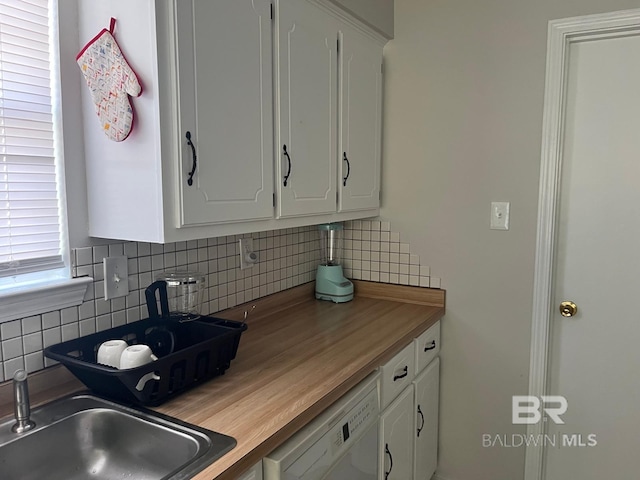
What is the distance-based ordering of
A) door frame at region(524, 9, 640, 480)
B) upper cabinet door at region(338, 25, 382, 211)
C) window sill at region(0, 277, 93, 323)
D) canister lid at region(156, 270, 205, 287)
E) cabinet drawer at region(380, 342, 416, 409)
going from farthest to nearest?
upper cabinet door at region(338, 25, 382, 211) < door frame at region(524, 9, 640, 480) < cabinet drawer at region(380, 342, 416, 409) < canister lid at region(156, 270, 205, 287) < window sill at region(0, 277, 93, 323)

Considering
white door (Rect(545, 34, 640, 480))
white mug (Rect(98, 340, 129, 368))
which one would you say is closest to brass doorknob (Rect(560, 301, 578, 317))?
white door (Rect(545, 34, 640, 480))

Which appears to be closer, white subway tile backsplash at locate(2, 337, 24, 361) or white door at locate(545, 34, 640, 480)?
white subway tile backsplash at locate(2, 337, 24, 361)

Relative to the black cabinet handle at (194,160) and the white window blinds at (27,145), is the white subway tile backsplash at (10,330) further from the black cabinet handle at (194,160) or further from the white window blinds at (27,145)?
the black cabinet handle at (194,160)

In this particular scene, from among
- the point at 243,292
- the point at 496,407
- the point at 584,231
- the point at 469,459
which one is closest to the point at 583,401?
the point at 496,407

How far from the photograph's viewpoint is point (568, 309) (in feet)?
6.89

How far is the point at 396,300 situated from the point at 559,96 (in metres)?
1.12

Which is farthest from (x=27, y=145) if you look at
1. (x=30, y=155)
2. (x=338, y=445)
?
(x=338, y=445)

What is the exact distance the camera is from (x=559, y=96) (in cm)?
199

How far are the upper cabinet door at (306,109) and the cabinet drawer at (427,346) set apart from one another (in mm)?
662

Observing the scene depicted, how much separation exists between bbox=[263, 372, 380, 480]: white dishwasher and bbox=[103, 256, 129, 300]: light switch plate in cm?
68

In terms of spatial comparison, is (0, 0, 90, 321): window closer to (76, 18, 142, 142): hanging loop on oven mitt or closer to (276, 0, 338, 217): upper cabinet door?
(76, 18, 142, 142): hanging loop on oven mitt

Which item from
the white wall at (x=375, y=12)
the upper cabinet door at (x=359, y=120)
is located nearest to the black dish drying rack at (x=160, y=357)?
the upper cabinet door at (x=359, y=120)

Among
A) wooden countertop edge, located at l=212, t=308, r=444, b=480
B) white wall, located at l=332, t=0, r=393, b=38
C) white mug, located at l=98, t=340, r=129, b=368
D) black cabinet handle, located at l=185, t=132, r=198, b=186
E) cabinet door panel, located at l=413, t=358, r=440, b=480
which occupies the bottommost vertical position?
cabinet door panel, located at l=413, t=358, r=440, b=480
